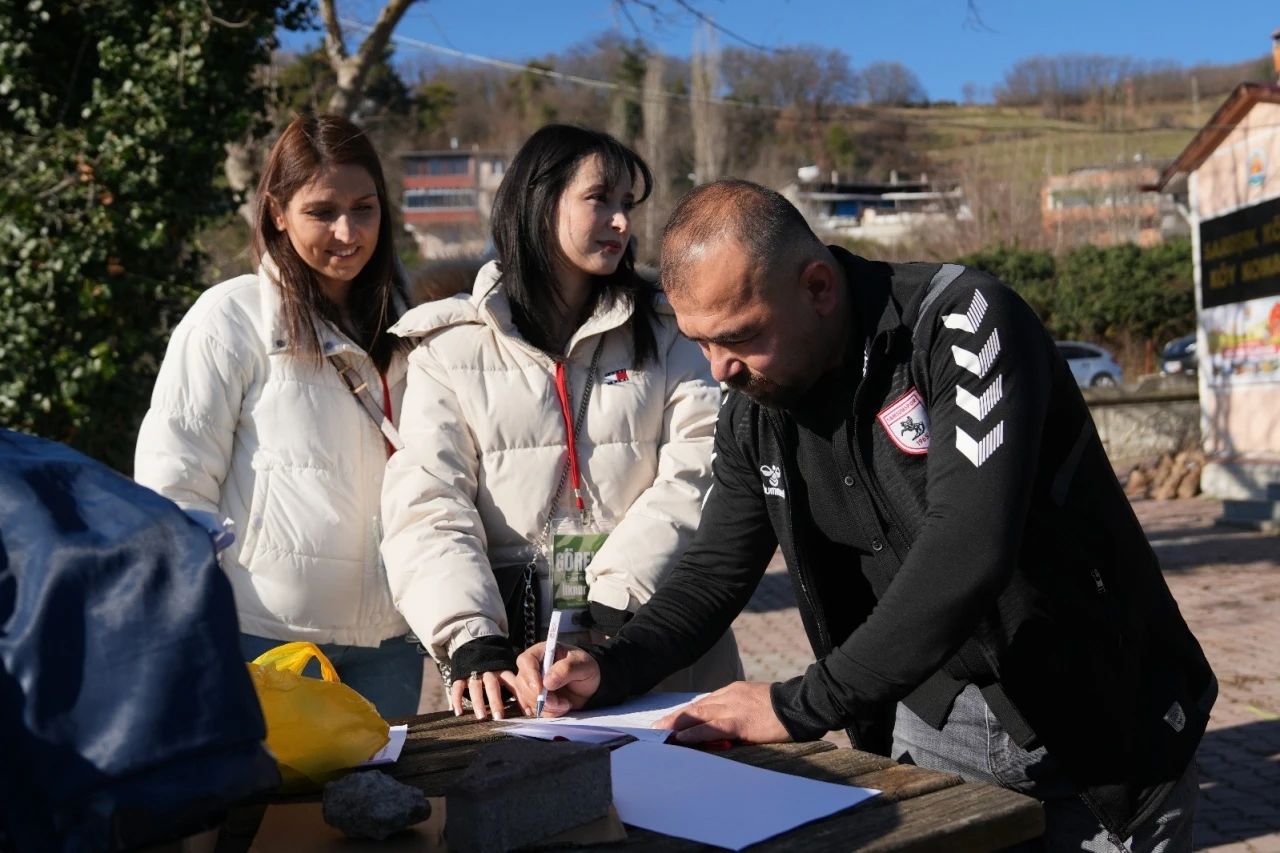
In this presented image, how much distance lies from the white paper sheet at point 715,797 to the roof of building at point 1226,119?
44.3 feet

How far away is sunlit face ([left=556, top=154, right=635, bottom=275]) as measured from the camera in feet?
10.0

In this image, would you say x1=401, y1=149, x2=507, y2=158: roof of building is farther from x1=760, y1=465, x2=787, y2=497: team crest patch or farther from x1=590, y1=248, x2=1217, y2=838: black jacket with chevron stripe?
x1=590, y1=248, x2=1217, y2=838: black jacket with chevron stripe

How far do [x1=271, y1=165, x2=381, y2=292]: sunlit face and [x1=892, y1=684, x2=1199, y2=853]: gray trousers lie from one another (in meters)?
1.91

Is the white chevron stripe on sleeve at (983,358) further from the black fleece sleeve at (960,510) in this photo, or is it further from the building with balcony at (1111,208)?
the building with balcony at (1111,208)

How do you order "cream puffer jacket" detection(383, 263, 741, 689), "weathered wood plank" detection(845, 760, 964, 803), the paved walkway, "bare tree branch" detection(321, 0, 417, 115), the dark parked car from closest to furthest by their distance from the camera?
"weathered wood plank" detection(845, 760, 964, 803)
"cream puffer jacket" detection(383, 263, 741, 689)
the paved walkway
"bare tree branch" detection(321, 0, 417, 115)
the dark parked car

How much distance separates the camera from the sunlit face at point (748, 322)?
2.18 m

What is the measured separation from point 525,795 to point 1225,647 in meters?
7.61

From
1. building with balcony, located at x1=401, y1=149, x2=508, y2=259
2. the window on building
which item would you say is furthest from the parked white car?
the window on building

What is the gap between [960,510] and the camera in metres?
2.01

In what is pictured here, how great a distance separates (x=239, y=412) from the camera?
128 inches

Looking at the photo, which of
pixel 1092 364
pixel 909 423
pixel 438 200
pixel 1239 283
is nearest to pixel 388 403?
pixel 909 423

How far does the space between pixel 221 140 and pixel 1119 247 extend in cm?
2552

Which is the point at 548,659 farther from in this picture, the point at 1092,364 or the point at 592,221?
the point at 1092,364

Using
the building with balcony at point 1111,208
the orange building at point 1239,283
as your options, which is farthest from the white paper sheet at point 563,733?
the building with balcony at point 1111,208
